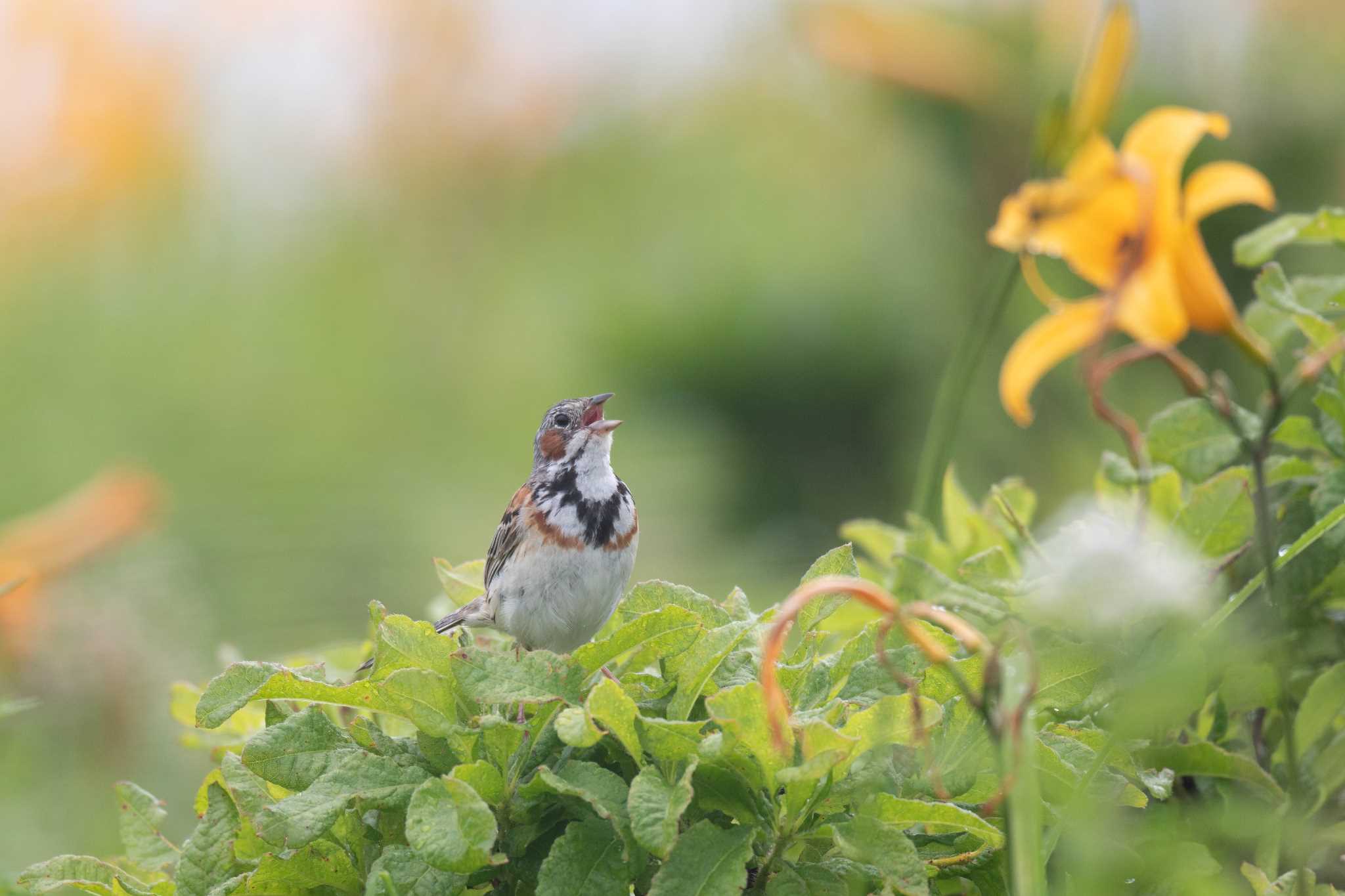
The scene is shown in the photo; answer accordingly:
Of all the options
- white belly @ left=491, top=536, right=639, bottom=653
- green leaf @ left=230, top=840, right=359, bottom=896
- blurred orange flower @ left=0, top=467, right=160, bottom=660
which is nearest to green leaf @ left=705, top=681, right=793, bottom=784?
green leaf @ left=230, top=840, right=359, bottom=896

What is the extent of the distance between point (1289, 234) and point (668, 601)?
480 millimetres

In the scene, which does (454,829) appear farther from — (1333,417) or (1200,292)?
(1333,417)

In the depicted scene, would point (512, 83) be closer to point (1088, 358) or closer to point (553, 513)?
point (553, 513)

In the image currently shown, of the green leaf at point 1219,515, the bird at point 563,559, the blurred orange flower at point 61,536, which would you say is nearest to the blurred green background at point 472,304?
the blurred orange flower at point 61,536

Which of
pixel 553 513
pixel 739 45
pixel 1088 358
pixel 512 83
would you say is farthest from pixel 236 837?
pixel 739 45

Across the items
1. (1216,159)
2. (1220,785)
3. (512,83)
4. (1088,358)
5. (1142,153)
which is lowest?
(1220,785)

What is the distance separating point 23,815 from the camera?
6.26 ft

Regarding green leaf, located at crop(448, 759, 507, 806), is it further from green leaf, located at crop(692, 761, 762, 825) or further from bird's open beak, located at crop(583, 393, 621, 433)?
bird's open beak, located at crop(583, 393, 621, 433)

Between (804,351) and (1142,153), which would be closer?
(1142,153)

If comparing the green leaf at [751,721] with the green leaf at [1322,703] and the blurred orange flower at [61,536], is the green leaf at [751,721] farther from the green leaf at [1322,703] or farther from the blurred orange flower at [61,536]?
the blurred orange flower at [61,536]

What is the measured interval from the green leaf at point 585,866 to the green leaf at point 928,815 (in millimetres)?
133

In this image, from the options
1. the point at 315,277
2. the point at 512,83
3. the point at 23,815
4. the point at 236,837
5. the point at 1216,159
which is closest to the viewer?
the point at 236,837

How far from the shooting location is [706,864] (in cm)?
73

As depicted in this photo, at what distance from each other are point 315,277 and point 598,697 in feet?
12.2
